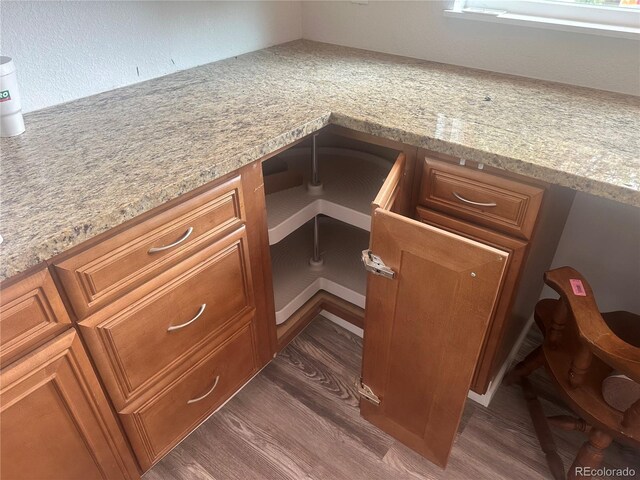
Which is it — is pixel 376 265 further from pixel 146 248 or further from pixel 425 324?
pixel 146 248

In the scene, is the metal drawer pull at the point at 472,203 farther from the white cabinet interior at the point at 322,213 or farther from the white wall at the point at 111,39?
the white wall at the point at 111,39

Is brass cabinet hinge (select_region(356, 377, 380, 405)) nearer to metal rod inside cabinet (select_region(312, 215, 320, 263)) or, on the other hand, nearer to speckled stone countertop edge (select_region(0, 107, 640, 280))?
metal rod inside cabinet (select_region(312, 215, 320, 263))

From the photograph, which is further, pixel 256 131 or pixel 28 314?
pixel 256 131

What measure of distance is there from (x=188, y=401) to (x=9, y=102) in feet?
2.80

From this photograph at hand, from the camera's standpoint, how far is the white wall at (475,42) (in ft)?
4.33

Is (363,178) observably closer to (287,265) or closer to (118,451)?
(287,265)

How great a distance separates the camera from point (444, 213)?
119cm

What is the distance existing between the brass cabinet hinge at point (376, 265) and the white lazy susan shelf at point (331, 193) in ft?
1.23

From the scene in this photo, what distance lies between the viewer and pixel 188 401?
1218mm

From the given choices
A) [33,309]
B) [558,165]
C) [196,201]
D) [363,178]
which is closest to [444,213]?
[558,165]

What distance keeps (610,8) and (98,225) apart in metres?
1.46

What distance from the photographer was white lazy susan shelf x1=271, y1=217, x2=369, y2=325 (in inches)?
62.0

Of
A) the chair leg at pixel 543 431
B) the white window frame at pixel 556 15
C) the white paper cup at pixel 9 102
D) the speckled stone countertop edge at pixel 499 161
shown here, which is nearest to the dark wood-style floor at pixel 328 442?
the chair leg at pixel 543 431

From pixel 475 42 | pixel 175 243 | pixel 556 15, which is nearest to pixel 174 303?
pixel 175 243
